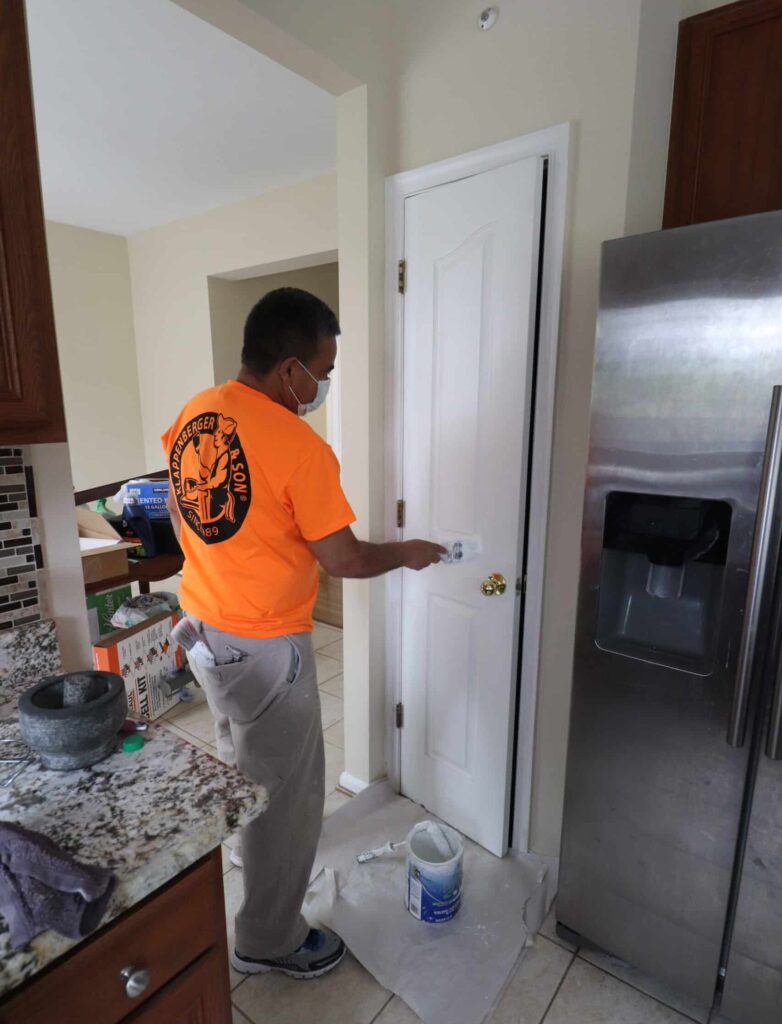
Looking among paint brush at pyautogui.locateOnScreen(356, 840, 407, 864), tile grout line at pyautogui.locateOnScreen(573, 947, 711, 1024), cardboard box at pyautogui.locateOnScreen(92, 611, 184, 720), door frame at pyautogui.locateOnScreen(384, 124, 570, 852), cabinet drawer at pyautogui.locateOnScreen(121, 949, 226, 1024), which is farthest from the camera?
cardboard box at pyautogui.locateOnScreen(92, 611, 184, 720)

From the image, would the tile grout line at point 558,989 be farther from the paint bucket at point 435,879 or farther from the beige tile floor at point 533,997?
the paint bucket at point 435,879

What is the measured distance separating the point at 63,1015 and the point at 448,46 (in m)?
2.26

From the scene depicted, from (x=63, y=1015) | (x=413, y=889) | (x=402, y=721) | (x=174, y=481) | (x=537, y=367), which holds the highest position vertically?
(x=537, y=367)

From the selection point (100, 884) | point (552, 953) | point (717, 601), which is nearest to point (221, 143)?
point (717, 601)

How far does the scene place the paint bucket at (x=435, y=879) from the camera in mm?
1665

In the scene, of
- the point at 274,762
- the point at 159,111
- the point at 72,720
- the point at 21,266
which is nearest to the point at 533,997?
the point at 274,762

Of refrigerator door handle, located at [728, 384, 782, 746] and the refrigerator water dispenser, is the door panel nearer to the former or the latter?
refrigerator door handle, located at [728, 384, 782, 746]

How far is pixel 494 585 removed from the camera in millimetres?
1783

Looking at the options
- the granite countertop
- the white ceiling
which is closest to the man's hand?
the granite countertop

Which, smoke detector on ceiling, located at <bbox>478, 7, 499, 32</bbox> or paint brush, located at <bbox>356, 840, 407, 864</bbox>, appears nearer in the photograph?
smoke detector on ceiling, located at <bbox>478, 7, 499, 32</bbox>

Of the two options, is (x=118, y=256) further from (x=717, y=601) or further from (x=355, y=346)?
(x=717, y=601)

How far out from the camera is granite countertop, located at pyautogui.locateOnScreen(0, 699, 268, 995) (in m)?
0.76

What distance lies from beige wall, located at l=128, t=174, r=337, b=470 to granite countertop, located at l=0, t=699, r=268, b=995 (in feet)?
10.2

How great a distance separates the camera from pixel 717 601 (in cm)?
130
